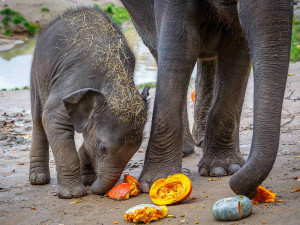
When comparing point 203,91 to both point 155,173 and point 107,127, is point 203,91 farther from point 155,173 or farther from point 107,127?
point 107,127

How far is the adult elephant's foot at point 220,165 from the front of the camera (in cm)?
522

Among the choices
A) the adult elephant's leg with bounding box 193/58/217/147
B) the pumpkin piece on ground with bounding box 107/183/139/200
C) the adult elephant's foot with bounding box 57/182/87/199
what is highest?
the adult elephant's leg with bounding box 193/58/217/147

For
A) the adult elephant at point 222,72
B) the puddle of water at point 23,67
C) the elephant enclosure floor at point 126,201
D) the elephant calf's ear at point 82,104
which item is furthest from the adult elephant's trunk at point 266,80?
the puddle of water at point 23,67

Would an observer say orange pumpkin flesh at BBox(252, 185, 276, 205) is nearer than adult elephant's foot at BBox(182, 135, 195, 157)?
Yes

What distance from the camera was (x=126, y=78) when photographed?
15.5 feet

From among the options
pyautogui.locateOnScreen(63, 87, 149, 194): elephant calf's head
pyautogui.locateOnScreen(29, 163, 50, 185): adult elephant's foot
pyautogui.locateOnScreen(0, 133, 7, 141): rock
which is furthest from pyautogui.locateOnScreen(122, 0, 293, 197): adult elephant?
pyautogui.locateOnScreen(0, 133, 7, 141): rock

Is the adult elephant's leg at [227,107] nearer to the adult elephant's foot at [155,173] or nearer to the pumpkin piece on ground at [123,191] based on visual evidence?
the adult elephant's foot at [155,173]

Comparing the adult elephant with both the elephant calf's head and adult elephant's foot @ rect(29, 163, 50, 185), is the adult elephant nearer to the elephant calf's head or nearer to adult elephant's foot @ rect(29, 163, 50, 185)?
the elephant calf's head

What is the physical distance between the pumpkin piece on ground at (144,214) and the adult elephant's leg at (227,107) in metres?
1.45

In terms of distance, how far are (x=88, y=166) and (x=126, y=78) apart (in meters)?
0.94

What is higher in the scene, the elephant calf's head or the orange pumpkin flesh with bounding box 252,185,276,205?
the elephant calf's head

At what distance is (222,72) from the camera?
5.29 meters

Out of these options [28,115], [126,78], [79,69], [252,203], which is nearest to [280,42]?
[252,203]

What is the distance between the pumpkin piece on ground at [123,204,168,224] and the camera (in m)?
3.80
